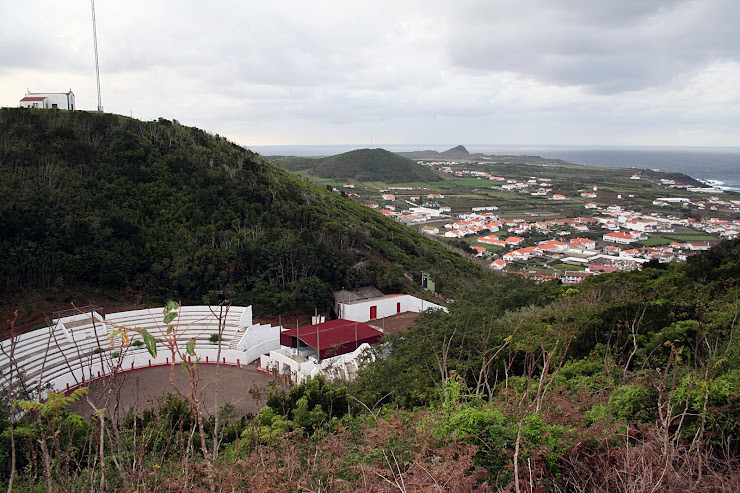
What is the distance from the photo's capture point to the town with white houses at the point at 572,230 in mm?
39562

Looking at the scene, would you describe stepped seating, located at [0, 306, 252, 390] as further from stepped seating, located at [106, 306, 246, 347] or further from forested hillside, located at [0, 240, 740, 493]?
forested hillside, located at [0, 240, 740, 493]

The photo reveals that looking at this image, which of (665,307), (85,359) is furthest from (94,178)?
(665,307)

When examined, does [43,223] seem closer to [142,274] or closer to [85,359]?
[142,274]

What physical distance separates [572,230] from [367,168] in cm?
5029

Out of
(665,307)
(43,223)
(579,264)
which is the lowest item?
(579,264)

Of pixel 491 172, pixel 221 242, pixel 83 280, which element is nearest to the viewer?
pixel 83 280

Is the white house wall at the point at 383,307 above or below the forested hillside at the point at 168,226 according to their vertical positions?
below

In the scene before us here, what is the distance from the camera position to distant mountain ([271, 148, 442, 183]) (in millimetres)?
92750

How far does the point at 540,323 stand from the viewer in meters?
11.2

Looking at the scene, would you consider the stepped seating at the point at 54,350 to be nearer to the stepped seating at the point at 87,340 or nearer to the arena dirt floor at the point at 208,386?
the stepped seating at the point at 87,340

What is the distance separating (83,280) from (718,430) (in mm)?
20116

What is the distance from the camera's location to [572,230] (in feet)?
177

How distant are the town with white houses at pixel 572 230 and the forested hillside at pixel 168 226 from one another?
11875mm

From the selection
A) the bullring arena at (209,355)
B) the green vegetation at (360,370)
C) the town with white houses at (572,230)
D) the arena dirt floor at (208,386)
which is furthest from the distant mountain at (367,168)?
the arena dirt floor at (208,386)
